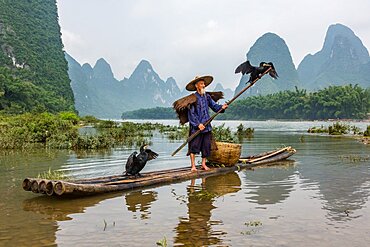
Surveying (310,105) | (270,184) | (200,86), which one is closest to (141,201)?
(270,184)

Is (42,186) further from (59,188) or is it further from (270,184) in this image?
(270,184)

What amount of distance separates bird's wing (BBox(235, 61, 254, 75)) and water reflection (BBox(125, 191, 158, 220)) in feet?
9.08

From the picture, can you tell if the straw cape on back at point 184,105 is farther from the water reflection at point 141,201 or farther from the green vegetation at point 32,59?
the green vegetation at point 32,59

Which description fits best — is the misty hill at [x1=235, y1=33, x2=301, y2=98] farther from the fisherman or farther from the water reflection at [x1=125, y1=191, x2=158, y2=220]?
the water reflection at [x1=125, y1=191, x2=158, y2=220]

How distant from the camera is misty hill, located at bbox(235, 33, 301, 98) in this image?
421 feet

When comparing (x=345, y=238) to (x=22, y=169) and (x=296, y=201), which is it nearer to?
(x=296, y=201)

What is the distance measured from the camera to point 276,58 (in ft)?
450

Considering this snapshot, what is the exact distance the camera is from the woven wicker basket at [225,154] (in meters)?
7.07

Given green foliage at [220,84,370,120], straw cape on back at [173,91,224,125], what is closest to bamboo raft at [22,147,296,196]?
straw cape on back at [173,91,224,125]

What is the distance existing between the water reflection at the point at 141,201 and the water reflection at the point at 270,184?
48.8 inches

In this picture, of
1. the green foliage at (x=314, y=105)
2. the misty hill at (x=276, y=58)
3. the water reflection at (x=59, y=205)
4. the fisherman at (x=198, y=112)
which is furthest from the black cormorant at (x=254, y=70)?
the misty hill at (x=276, y=58)

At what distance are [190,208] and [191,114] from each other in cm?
249

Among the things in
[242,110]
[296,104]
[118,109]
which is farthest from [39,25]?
[118,109]

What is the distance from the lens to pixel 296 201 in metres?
4.70
